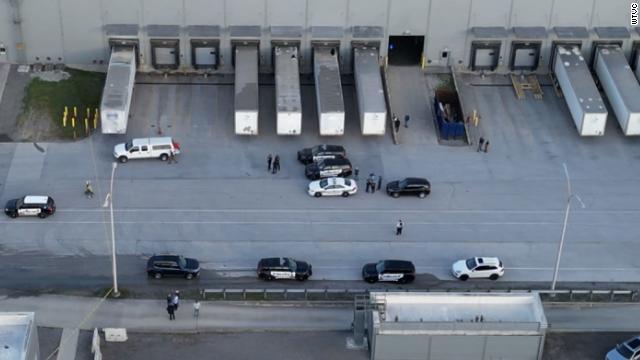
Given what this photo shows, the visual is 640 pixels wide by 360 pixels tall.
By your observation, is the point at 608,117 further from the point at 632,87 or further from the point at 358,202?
the point at 358,202

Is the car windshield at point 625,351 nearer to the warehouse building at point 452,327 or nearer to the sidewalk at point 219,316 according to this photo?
the sidewalk at point 219,316

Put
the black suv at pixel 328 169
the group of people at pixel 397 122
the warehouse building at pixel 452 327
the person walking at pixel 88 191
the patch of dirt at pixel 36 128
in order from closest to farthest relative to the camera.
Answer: the warehouse building at pixel 452 327 < the person walking at pixel 88 191 < the black suv at pixel 328 169 < the patch of dirt at pixel 36 128 < the group of people at pixel 397 122

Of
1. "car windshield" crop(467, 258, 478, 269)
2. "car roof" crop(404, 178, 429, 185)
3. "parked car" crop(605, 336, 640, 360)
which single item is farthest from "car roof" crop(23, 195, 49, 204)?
"parked car" crop(605, 336, 640, 360)

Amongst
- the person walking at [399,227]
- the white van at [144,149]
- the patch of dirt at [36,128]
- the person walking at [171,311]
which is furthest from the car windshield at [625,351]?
the patch of dirt at [36,128]

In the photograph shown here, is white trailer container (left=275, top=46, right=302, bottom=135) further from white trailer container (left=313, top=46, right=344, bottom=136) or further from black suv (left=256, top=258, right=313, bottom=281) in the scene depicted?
black suv (left=256, top=258, right=313, bottom=281)

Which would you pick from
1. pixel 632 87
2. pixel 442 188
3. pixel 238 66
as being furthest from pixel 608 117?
pixel 238 66

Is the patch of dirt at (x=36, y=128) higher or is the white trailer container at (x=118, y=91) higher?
the white trailer container at (x=118, y=91)

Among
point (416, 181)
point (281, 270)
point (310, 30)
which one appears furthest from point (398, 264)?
point (310, 30)
